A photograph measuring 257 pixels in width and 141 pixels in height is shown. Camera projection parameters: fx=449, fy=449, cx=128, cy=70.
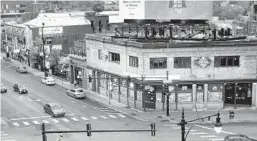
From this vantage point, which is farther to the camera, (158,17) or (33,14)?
(33,14)

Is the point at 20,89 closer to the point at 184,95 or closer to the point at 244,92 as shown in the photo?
the point at 184,95

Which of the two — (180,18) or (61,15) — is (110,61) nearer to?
(180,18)

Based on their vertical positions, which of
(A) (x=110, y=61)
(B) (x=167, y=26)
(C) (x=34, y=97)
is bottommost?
(C) (x=34, y=97)

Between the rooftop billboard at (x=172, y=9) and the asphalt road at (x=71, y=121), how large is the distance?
1446 cm

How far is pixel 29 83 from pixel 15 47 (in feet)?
136

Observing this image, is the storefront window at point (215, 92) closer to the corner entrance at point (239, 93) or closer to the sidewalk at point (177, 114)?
the corner entrance at point (239, 93)

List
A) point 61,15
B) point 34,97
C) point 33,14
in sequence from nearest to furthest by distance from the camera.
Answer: point 34,97
point 61,15
point 33,14

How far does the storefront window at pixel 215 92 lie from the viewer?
5719 cm

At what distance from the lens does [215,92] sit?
57.2 metres

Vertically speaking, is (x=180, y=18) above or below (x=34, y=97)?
above

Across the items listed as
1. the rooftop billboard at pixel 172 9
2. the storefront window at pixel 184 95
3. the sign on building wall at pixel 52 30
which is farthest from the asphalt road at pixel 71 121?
the sign on building wall at pixel 52 30

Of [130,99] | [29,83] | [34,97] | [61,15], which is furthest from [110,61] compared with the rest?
[61,15]

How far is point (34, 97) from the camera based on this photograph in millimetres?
67750

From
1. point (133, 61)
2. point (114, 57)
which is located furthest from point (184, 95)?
point (114, 57)
